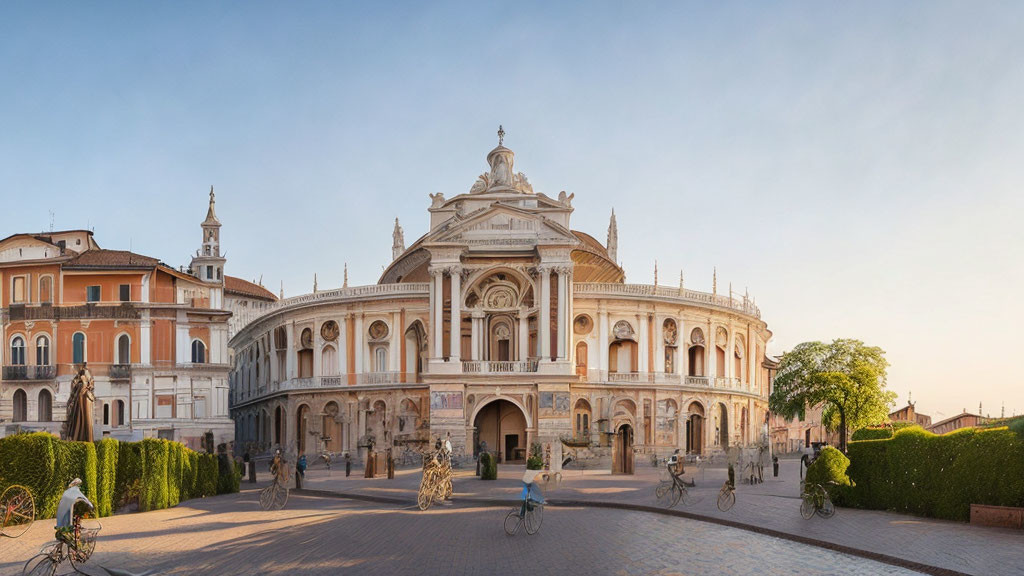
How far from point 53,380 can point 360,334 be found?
731 inches

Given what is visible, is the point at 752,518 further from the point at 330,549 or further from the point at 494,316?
the point at 494,316

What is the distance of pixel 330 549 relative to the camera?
21.1 metres

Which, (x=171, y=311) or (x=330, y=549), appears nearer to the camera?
(x=330, y=549)

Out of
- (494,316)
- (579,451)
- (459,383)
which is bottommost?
(579,451)

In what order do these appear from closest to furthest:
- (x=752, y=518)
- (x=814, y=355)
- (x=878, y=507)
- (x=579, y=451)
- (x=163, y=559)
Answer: (x=163, y=559)
(x=752, y=518)
(x=878, y=507)
(x=579, y=451)
(x=814, y=355)

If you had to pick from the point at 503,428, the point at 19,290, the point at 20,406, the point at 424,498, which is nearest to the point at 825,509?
the point at 424,498

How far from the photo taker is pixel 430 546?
21.6 meters

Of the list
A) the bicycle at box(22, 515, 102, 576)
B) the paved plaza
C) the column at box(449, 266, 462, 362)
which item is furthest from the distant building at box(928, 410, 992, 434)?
the bicycle at box(22, 515, 102, 576)

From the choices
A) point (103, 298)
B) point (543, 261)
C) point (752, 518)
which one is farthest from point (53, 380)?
point (752, 518)

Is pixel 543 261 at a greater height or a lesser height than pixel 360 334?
greater

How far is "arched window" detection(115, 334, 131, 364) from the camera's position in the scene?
57688 mm

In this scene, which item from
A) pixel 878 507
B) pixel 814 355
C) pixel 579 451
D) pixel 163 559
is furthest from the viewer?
pixel 814 355

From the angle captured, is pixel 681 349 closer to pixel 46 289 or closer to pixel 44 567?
pixel 46 289

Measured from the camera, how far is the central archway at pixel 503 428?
60062 mm
